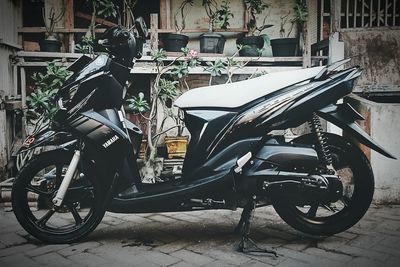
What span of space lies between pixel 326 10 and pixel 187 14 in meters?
2.88

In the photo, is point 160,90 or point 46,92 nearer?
point 46,92

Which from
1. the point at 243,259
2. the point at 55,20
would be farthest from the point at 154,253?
the point at 55,20

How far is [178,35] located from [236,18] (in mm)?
1472

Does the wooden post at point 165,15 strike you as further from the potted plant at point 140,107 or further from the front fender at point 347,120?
the front fender at point 347,120

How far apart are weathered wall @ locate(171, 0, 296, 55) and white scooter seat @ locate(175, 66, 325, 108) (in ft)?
13.6

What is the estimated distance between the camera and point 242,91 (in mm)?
2549

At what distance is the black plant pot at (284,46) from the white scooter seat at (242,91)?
11.5 feet

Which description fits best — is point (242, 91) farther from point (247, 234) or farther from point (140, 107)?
point (140, 107)

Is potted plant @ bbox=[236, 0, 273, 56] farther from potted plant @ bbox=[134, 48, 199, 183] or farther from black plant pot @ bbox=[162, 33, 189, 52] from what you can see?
potted plant @ bbox=[134, 48, 199, 183]

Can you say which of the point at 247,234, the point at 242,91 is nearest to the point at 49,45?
the point at 242,91

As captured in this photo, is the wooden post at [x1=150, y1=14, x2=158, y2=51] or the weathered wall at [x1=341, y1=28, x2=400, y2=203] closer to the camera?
the weathered wall at [x1=341, y1=28, x2=400, y2=203]

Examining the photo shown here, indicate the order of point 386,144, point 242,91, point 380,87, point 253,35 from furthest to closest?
point 253,35
point 380,87
point 386,144
point 242,91

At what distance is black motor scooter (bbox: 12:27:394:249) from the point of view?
2.50 metres

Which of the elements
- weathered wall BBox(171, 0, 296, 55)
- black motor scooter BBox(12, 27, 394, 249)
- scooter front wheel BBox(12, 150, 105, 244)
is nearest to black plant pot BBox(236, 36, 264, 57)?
weathered wall BBox(171, 0, 296, 55)
